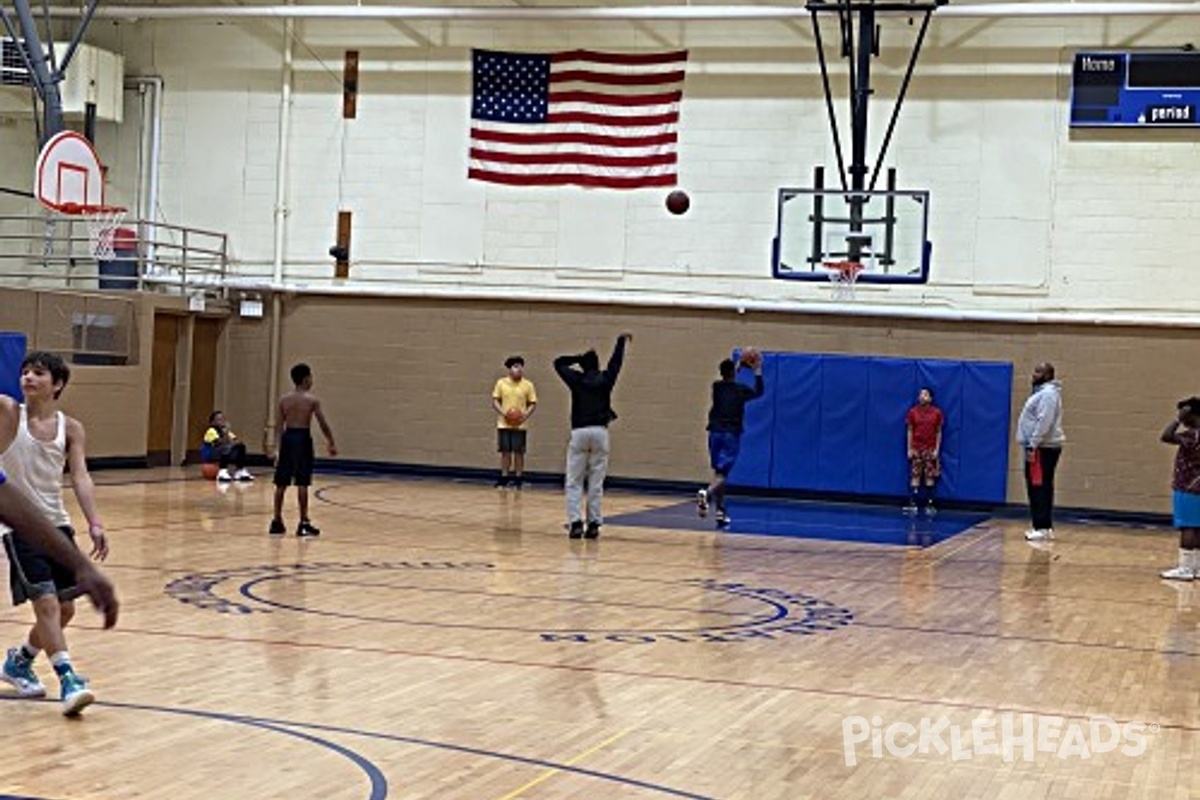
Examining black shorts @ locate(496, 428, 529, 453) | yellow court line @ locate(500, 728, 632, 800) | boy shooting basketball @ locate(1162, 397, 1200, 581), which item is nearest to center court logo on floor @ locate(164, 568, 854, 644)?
yellow court line @ locate(500, 728, 632, 800)

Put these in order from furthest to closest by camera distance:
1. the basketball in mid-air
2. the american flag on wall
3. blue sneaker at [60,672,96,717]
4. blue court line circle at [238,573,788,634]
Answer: the american flag on wall
the basketball in mid-air
blue court line circle at [238,573,788,634]
blue sneaker at [60,672,96,717]

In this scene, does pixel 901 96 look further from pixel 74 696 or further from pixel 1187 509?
pixel 74 696

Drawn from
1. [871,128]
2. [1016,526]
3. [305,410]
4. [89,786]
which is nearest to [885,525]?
[1016,526]

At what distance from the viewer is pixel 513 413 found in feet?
77.3

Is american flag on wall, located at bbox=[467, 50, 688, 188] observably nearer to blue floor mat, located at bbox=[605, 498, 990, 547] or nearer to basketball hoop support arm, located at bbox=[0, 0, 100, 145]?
blue floor mat, located at bbox=[605, 498, 990, 547]

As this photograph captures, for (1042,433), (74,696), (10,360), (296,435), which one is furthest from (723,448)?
(74,696)

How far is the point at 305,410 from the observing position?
50.1ft

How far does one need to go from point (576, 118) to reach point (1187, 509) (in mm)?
12315

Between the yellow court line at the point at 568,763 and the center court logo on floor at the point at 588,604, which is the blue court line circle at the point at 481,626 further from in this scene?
the yellow court line at the point at 568,763

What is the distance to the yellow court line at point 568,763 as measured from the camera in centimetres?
634

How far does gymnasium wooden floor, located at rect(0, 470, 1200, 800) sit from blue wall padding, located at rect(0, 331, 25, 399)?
521cm

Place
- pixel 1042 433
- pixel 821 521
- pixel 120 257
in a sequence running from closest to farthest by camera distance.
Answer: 1. pixel 1042 433
2. pixel 821 521
3. pixel 120 257

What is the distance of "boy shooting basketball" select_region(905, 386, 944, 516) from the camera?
2272 cm

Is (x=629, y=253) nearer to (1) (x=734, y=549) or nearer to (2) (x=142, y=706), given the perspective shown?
(1) (x=734, y=549)
